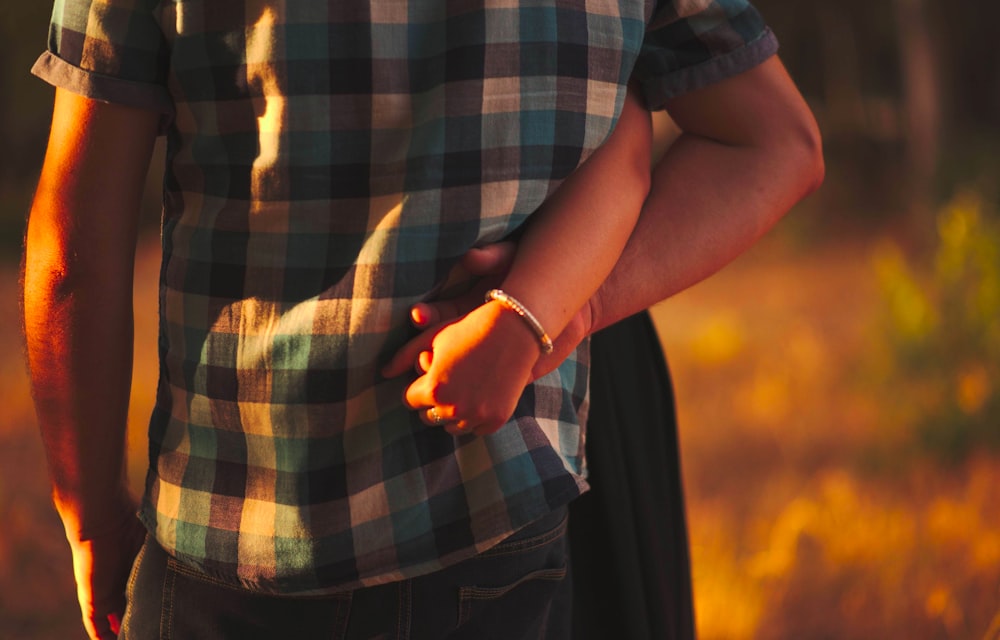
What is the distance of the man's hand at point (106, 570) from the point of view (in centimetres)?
102

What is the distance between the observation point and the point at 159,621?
35.3 inches

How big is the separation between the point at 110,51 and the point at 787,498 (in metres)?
3.14

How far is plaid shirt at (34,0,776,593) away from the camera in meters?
0.80

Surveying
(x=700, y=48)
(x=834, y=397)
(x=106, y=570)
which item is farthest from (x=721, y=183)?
(x=834, y=397)

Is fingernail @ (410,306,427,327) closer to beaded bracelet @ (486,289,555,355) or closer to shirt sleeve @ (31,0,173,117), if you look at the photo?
beaded bracelet @ (486,289,555,355)

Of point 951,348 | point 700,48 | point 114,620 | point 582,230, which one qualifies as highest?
point 700,48

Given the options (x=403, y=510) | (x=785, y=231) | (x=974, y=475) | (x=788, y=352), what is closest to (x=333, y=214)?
(x=403, y=510)

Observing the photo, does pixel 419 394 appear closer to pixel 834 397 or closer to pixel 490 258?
pixel 490 258

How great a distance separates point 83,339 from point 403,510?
351mm

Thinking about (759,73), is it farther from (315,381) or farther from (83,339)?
(83,339)

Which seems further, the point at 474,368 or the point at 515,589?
the point at 515,589

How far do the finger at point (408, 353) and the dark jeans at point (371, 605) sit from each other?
7.7 inches

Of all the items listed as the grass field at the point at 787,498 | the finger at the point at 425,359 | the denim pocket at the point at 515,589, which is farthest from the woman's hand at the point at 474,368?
the grass field at the point at 787,498

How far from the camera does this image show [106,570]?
1029 millimetres
